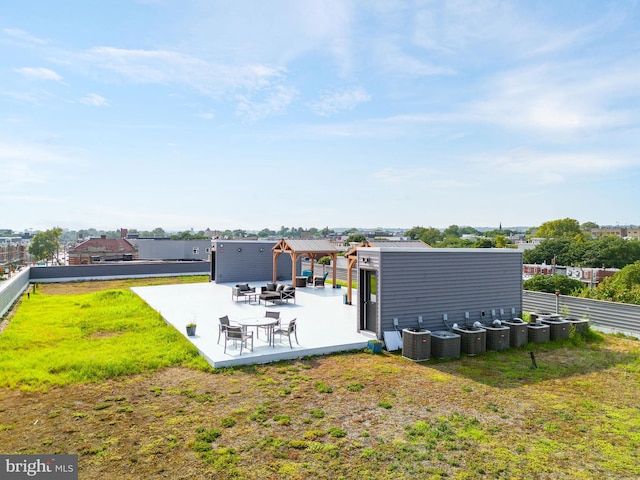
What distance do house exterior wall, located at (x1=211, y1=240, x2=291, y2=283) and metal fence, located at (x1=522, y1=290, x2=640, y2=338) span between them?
12449mm

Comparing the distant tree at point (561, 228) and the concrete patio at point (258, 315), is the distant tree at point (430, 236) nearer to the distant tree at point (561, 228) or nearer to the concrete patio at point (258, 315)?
the distant tree at point (561, 228)

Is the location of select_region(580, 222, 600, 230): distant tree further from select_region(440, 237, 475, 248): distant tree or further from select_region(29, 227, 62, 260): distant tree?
select_region(29, 227, 62, 260): distant tree

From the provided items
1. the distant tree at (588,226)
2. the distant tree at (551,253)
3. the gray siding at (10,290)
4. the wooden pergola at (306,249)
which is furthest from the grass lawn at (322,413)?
the distant tree at (588,226)

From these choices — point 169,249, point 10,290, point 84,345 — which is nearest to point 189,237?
point 169,249

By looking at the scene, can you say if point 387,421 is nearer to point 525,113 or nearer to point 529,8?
point 529,8

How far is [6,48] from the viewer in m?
9.48

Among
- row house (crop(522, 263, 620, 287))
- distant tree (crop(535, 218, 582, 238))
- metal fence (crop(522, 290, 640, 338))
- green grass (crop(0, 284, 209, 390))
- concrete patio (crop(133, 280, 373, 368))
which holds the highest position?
distant tree (crop(535, 218, 582, 238))

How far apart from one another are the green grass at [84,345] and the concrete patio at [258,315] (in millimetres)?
488

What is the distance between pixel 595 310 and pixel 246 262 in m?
15.8

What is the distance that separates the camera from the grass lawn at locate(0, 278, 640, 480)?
4.21m

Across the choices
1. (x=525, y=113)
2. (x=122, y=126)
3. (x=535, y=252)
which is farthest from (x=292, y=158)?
(x=535, y=252)

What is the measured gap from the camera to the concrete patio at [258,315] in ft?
26.6

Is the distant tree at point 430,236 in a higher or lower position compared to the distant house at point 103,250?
higher

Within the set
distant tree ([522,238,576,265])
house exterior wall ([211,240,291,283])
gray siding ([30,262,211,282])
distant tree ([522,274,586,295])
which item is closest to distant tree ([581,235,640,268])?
distant tree ([522,238,576,265])
